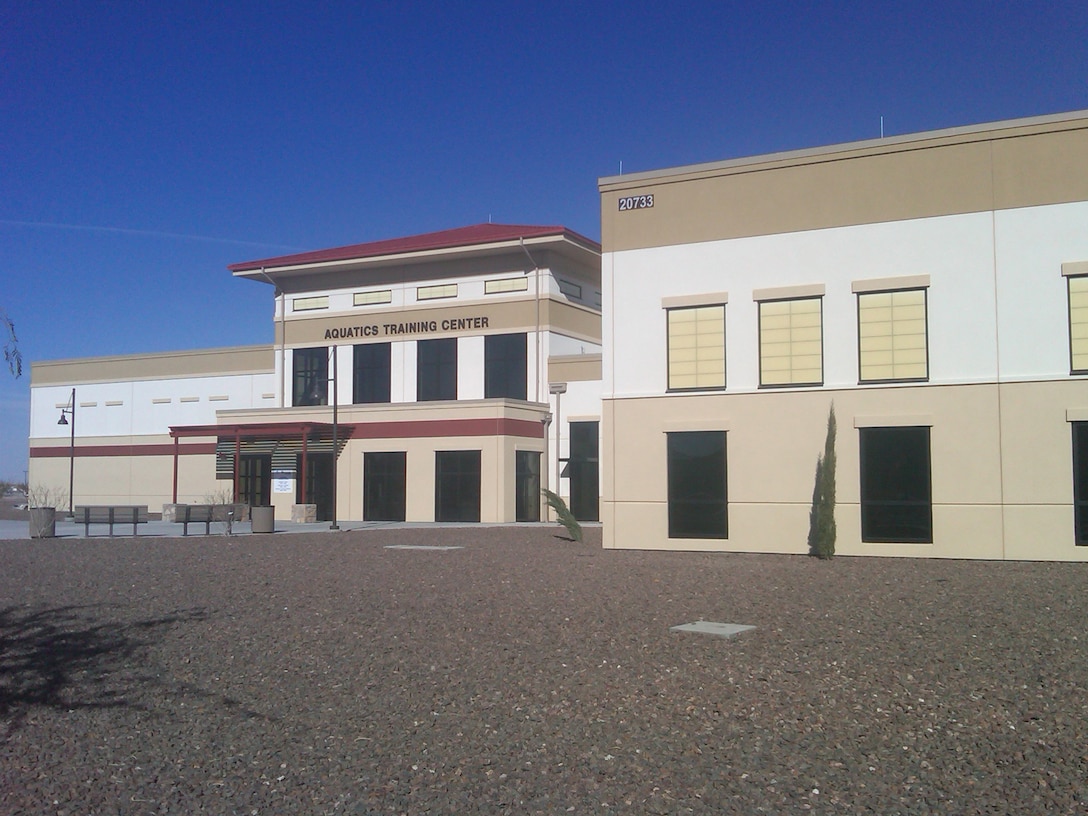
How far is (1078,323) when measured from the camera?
60.8 ft

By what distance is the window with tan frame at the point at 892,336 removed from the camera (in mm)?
19500

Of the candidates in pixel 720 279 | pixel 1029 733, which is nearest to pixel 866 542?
pixel 720 279

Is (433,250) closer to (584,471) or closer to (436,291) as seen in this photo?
(436,291)

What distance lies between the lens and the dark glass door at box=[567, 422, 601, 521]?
117 feet

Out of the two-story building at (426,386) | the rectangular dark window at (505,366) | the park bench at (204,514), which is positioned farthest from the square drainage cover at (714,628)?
the rectangular dark window at (505,366)

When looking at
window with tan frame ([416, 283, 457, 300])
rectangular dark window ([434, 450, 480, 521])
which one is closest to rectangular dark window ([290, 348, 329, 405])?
window with tan frame ([416, 283, 457, 300])

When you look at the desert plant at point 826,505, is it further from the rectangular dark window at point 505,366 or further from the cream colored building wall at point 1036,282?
the rectangular dark window at point 505,366

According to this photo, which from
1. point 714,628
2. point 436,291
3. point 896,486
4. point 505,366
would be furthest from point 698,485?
point 436,291

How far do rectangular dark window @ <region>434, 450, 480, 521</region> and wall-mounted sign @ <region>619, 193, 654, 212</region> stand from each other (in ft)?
49.2

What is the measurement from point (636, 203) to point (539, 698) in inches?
602

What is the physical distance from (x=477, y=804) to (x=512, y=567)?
38.3ft

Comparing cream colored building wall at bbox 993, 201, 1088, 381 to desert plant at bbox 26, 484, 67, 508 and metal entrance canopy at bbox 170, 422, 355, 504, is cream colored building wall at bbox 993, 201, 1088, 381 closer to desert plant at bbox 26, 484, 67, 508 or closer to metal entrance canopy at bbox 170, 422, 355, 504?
metal entrance canopy at bbox 170, 422, 355, 504

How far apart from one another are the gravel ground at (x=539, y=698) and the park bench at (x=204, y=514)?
13.8 meters

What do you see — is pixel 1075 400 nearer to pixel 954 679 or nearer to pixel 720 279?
pixel 720 279
